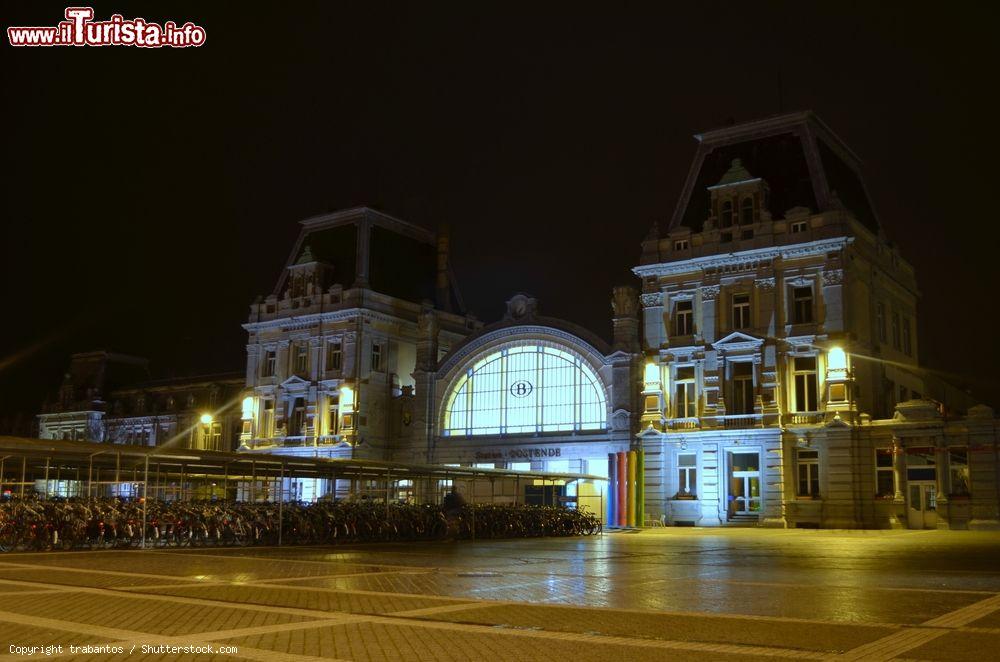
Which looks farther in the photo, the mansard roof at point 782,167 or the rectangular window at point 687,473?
the mansard roof at point 782,167

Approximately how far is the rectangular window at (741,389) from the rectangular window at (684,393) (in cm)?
206

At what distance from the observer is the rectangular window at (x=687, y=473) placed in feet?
171

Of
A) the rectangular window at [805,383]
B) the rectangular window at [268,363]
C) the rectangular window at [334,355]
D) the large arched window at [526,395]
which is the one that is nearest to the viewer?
the rectangular window at [805,383]

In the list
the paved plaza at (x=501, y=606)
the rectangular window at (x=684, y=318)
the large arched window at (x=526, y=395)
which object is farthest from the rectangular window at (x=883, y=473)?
the paved plaza at (x=501, y=606)

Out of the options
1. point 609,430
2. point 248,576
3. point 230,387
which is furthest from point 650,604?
point 230,387

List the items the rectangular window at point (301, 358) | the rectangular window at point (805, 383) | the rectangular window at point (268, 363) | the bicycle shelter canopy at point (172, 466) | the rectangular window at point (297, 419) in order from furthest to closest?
the rectangular window at point (268, 363) < the rectangular window at point (301, 358) < the rectangular window at point (297, 419) < the rectangular window at point (805, 383) < the bicycle shelter canopy at point (172, 466)

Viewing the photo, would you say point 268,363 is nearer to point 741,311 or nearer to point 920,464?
point 741,311

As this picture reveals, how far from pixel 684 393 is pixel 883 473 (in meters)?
10.9

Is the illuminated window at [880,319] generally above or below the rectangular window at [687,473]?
above

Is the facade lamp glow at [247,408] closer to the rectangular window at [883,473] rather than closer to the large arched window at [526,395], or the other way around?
the large arched window at [526,395]

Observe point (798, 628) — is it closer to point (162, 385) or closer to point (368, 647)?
point (368, 647)

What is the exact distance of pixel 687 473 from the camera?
5259cm

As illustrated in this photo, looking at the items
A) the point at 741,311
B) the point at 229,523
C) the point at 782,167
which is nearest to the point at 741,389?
the point at 741,311

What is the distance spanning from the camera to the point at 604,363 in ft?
185
